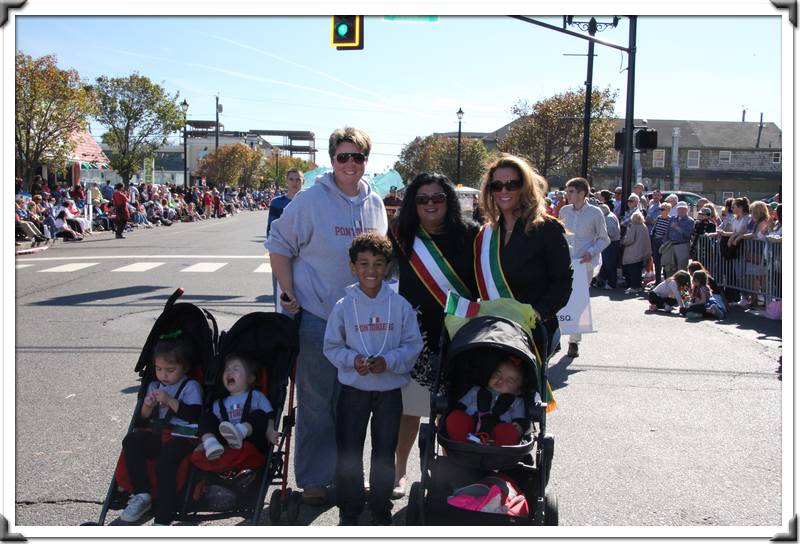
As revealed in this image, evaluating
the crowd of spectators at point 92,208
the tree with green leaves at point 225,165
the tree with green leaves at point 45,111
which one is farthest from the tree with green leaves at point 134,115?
the tree with green leaves at point 225,165

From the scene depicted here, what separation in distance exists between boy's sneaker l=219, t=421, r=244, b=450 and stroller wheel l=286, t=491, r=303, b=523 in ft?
1.76

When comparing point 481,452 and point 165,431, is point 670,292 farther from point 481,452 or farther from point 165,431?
point 165,431

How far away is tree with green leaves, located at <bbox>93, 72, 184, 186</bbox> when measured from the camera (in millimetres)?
41125

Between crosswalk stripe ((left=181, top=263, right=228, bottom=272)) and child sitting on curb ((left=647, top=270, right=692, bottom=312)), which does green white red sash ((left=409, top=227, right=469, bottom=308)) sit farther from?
crosswalk stripe ((left=181, top=263, right=228, bottom=272))

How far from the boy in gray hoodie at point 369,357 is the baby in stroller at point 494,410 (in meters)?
0.43

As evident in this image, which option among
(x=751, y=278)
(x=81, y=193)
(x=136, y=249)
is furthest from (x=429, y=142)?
(x=751, y=278)

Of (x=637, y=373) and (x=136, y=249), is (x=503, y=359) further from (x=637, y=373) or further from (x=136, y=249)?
(x=136, y=249)

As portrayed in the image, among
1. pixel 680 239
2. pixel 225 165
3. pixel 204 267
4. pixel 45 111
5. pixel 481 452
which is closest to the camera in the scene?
pixel 481 452

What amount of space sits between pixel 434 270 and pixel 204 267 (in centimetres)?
1350

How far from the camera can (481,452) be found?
3684 mm

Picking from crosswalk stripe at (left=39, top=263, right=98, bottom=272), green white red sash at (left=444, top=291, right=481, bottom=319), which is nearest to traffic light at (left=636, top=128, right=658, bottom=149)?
crosswalk stripe at (left=39, top=263, right=98, bottom=272)

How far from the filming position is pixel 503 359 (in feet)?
13.0

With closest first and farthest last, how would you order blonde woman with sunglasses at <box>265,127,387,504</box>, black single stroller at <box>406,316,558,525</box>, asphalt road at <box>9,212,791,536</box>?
black single stroller at <box>406,316,558,525</box>, blonde woman with sunglasses at <box>265,127,387,504</box>, asphalt road at <box>9,212,791,536</box>

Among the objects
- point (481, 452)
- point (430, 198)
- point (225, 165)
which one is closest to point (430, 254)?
point (430, 198)
